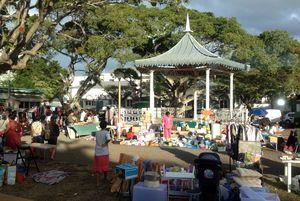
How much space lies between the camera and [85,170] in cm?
Result: 1255

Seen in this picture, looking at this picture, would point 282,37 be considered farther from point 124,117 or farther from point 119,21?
point 124,117

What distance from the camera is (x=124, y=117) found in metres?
25.2

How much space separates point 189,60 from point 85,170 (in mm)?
12334

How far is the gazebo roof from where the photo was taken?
918 inches

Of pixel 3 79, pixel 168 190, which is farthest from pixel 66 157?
pixel 3 79

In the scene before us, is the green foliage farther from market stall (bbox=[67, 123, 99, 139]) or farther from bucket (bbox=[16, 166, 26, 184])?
bucket (bbox=[16, 166, 26, 184])

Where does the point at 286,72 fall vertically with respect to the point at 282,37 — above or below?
below

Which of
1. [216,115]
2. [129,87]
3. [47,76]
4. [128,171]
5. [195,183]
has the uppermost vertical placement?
[47,76]

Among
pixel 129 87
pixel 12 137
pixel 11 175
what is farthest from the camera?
pixel 129 87

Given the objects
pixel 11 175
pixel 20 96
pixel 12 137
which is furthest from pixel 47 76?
pixel 11 175

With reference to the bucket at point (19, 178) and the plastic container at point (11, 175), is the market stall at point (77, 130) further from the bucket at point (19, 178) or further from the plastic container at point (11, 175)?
the plastic container at point (11, 175)

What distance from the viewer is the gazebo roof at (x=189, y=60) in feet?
76.5

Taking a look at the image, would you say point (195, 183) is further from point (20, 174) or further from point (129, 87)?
point (129, 87)

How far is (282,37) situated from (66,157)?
4143cm
